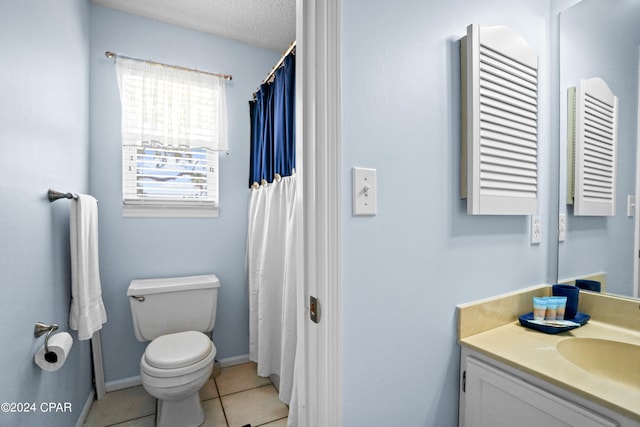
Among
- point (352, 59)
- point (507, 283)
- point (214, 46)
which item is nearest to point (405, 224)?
point (352, 59)

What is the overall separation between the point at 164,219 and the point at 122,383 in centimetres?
113

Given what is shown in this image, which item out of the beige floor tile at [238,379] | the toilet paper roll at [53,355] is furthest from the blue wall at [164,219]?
the toilet paper roll at [53,355]

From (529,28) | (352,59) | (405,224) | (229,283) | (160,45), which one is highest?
(160,45)

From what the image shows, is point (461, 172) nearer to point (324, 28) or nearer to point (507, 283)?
point (507, 283)

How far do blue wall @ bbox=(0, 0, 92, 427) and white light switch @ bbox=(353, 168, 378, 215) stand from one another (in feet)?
3.62

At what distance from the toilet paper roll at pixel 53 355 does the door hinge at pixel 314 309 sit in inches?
38.3

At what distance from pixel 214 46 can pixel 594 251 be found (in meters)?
2.61

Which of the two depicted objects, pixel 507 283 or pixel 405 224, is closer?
pixel 405 224

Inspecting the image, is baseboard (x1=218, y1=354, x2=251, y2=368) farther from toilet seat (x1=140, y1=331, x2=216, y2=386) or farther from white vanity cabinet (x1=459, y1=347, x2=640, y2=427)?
white vanity cabinet (x1=459, y1=347, x2=640, y2=427)

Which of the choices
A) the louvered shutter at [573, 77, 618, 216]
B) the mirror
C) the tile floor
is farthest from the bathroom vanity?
the tile floor

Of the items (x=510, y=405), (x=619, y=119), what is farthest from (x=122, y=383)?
(x=619, y=119)

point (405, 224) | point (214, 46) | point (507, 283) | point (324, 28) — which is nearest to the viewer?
point (324, 28)

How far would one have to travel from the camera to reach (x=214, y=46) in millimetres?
2236

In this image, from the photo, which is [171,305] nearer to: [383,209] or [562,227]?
[383,209]
